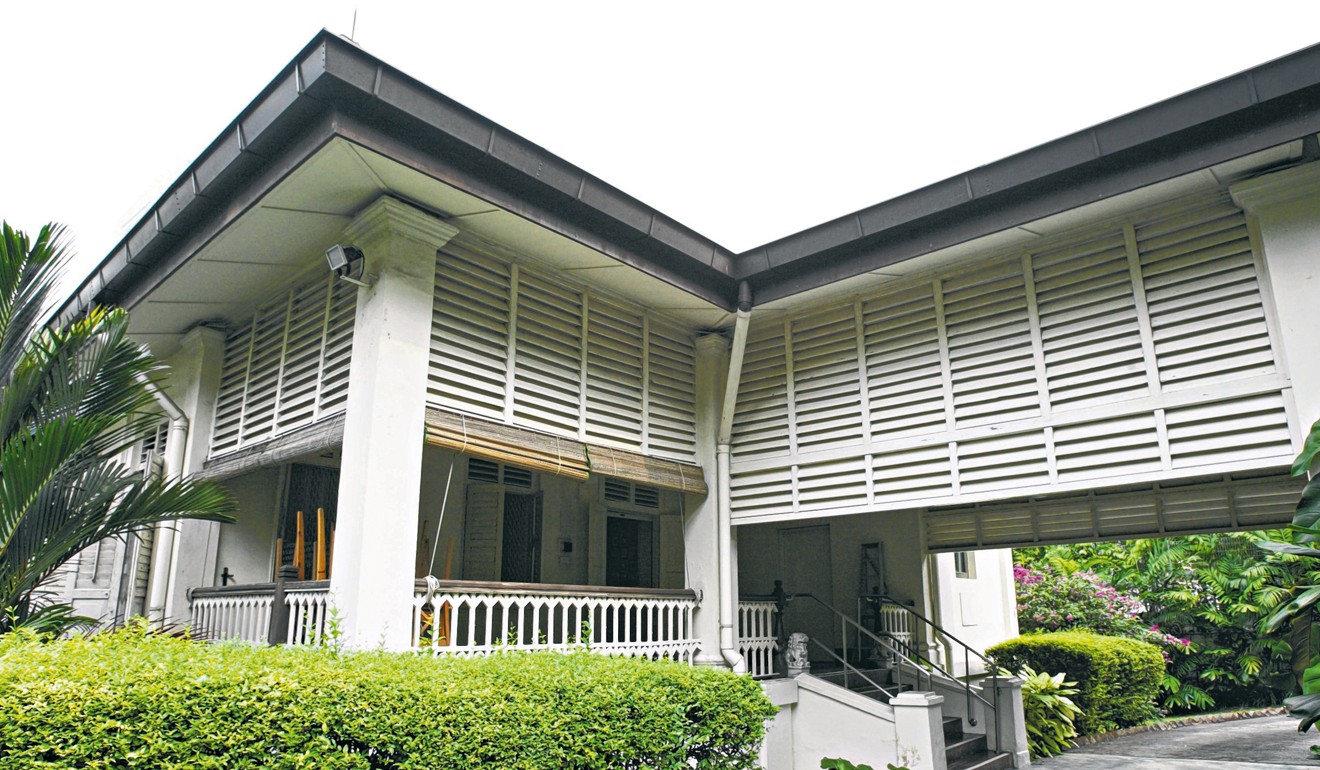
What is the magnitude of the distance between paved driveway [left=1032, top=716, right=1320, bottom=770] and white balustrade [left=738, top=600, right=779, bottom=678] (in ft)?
11.5

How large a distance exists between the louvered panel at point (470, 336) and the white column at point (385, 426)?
179 mm

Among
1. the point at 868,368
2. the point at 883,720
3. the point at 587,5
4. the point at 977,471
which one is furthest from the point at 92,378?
the point at 883,720

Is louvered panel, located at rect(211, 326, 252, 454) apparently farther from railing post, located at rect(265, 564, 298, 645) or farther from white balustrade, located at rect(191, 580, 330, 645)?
railing post, located at rect(265, 564, 298, 645)

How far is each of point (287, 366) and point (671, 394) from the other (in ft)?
11.0

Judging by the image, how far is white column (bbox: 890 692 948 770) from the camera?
747cm

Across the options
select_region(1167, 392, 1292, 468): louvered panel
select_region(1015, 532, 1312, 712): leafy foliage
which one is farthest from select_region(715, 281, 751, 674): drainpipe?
select_region(1015, 532, 1312, 712): leafy foliage

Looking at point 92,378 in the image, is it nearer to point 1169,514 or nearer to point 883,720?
point 883,720

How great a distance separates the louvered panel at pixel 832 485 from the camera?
732 cm

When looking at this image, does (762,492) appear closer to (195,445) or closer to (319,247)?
(319,247)

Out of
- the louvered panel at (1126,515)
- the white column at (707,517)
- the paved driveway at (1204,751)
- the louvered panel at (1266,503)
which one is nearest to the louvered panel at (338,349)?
the white column at (707,517)

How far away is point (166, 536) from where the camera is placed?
7.80m

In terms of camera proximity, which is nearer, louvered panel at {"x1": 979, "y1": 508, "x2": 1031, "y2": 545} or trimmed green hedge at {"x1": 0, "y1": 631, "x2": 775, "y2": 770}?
trimmed green hedge at {"x1": 0, "y1": 631, "x2": 775, "y2": 770}

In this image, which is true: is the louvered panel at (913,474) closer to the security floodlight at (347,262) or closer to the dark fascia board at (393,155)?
the dark fascia board at (393,155)

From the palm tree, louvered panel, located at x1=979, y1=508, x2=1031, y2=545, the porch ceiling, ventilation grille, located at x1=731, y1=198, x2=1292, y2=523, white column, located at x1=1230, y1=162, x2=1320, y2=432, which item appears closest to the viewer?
the palm tree
